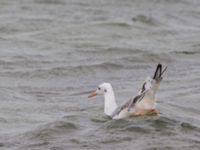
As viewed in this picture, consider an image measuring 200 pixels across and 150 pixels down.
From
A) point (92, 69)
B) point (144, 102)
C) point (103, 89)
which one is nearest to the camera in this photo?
point (144, 102)

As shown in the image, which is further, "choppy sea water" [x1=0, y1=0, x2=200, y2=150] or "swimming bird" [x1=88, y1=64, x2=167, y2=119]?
"swimming bird" [x1=88, y1=64, x2=167, y2=119]

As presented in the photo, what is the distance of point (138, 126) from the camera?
1400cm

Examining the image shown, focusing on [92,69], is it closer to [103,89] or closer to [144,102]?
Result: [103,89]

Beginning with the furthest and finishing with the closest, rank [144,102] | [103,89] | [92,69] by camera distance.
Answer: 1. [92,69]
2. [103,89]
3. [144,102]

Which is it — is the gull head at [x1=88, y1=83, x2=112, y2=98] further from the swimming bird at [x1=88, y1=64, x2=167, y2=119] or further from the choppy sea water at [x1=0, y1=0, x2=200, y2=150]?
the swimming bird at [x1=88, y1=64, x2=167, y2=119]

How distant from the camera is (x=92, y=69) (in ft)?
66.0

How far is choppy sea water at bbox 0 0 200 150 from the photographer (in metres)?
13.6

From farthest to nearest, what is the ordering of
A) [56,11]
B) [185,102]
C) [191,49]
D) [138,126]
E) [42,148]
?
[56,11]
[191,49]
[185,102]
[138,126]
[42,148]

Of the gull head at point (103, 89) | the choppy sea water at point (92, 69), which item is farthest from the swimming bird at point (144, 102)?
the gull head at point (103, 89)

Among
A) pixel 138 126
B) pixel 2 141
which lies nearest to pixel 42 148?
pixel 2 141

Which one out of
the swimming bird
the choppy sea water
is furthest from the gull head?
the swimming bird

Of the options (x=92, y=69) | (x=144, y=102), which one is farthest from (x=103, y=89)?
(x=92, y=69)

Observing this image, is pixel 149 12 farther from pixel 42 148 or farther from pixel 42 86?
pixel 42 148

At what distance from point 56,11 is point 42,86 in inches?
343
